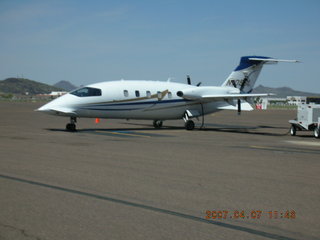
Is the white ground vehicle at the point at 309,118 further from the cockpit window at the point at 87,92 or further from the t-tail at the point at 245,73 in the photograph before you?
the cockpit window at the point at 87,92

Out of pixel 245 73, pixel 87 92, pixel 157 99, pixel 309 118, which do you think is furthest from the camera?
pixel 245 73

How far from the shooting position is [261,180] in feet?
34.0

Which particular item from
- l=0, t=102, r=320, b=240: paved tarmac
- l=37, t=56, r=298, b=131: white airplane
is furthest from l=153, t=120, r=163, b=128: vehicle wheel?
l=0, t=102, r=320, b=240: paved tarmac

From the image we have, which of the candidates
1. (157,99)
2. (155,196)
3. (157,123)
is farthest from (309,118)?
(155,196)

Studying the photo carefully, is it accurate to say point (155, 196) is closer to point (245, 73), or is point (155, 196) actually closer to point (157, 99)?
point (157, 99)

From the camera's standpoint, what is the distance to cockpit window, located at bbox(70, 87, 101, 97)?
26.0 m

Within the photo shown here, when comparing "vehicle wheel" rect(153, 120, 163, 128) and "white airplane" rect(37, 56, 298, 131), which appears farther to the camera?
"vehicle wheel" rect(153, 120, 163, 128)

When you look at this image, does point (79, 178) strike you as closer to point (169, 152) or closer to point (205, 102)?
point (169, 152)

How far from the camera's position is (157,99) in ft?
96.3

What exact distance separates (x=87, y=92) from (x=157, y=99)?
5.08 meters

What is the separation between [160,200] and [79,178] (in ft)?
8.54

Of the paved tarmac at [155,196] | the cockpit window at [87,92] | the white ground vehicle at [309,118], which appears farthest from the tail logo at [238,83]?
the paved tarmac at [155,196]

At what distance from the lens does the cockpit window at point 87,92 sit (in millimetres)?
25953

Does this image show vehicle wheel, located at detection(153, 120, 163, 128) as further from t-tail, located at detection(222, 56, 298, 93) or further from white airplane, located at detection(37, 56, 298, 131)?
t-tail, located at detection(222, 56, 298, 93)
